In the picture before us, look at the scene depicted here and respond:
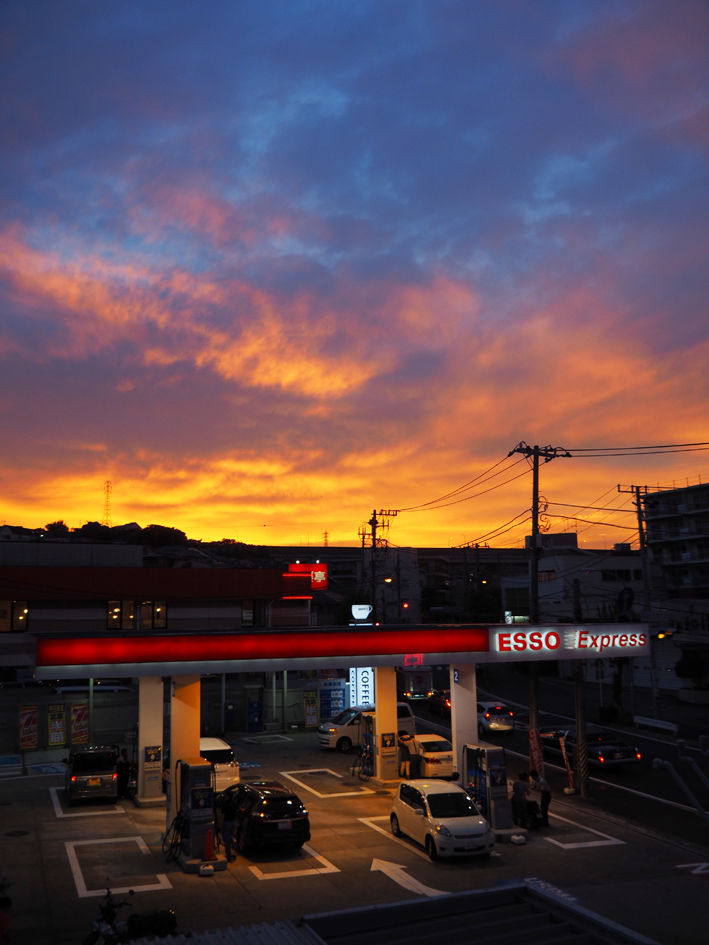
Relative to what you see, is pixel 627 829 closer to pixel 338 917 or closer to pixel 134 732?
pixel 338 917

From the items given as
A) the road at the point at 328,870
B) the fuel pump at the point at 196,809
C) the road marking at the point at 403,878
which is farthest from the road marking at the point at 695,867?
the fuel pump at the point at 196,809

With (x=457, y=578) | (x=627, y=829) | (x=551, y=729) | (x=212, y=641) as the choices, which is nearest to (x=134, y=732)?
(x=212, y=641)

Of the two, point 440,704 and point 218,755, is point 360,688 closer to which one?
point 440,704

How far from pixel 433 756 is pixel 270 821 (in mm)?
12097

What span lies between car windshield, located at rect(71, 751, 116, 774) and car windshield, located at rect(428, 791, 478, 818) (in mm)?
11667

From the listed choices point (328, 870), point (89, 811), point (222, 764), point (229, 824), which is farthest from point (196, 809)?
point (222, 764)

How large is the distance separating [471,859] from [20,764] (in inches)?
852

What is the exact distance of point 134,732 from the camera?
35188 mm

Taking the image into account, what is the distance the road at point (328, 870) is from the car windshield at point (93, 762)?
1187mm

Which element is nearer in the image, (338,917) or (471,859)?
(338,917)

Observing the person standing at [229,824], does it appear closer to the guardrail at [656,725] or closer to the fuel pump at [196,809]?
the fuel pump at [196,809]

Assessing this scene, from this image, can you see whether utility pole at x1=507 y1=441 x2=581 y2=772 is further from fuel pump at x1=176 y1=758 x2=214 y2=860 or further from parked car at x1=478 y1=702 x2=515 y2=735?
fuel pump at x1=176 y1=758 x2=214 y2=860

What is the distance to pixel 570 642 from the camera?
26.5m

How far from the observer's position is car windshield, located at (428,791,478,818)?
2044cm
